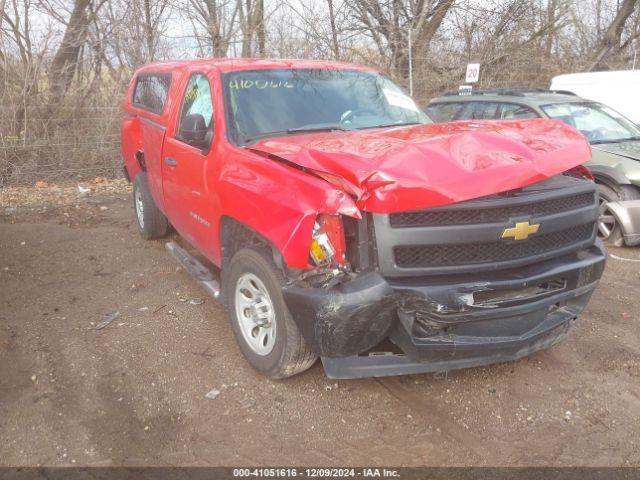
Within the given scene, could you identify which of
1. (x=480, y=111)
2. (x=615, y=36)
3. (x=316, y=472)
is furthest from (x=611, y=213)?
(x=615, y=36)

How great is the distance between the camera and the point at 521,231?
2.79 metres

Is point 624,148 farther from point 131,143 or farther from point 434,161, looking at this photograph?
point 131,143

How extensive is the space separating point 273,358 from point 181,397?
610 millimetres

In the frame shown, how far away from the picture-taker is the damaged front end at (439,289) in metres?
2.63

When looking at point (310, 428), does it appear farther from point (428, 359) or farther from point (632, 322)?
point (632, 322)

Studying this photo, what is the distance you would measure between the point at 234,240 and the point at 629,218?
462 centimetres

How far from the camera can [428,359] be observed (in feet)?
9.19

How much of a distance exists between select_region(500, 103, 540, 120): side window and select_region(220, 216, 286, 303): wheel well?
4.74 meters

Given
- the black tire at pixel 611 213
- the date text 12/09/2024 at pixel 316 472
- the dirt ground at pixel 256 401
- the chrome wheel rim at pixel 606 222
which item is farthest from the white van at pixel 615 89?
the date text 12/09/2024 at pixel 316 472

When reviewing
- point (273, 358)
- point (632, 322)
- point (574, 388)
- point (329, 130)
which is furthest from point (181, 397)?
point (632, 322)

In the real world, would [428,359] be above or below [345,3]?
below

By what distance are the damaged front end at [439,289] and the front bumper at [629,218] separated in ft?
11.2

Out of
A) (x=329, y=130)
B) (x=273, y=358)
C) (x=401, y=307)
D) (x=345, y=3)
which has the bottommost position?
(x=273, y=358)

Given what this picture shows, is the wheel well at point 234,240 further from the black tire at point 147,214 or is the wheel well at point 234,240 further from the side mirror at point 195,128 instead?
the black tire at point 147,214
